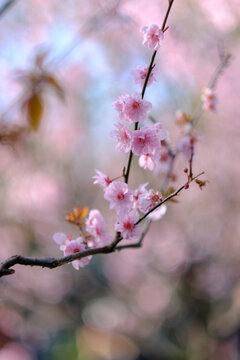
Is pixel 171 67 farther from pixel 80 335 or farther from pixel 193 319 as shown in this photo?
pixel 80 335

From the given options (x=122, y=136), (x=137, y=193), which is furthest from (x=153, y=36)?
(x=137, y=193)

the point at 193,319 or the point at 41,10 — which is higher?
the point at 41,10

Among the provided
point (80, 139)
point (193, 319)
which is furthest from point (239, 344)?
point (80, 139)

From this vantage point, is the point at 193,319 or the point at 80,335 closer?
the point at 80,335

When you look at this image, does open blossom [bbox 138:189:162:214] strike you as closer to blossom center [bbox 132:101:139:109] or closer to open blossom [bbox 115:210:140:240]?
open blossom [bbox 115:210:140:240]

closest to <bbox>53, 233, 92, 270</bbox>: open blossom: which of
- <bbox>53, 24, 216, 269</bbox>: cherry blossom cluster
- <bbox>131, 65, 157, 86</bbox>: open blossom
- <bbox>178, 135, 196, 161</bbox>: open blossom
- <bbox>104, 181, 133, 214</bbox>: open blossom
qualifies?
<bbox>53, 24, 216, 269</bbox>: cherry blossom cluster

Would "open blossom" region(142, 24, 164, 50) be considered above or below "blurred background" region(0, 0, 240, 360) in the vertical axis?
below
